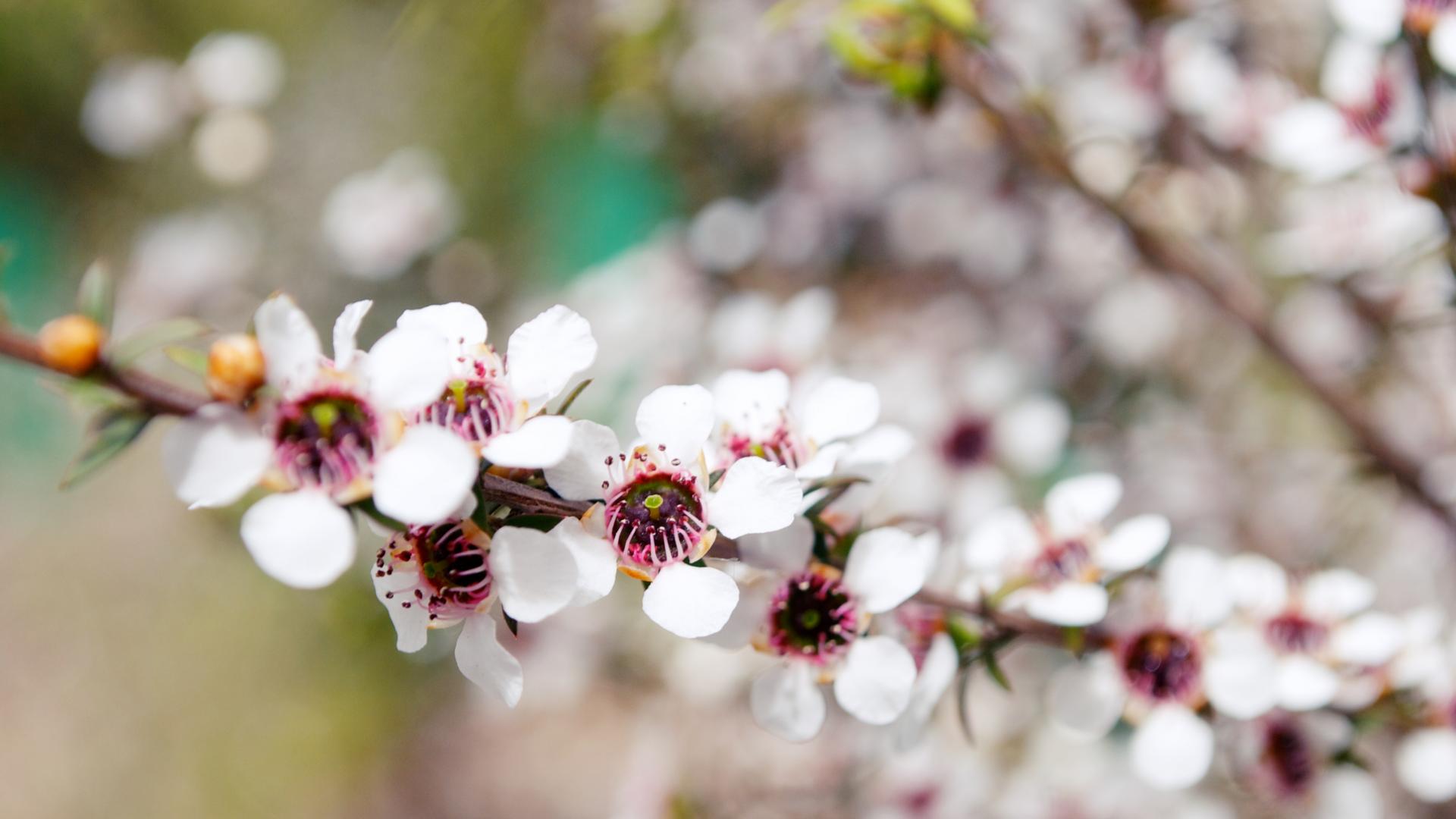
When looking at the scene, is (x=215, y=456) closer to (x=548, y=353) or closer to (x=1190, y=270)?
(x=548, y=353)

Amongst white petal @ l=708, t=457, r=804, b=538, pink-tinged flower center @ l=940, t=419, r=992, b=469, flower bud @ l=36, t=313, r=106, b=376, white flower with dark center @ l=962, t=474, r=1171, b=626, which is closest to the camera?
flower bud @ l=36, t=313, r=106, b=376

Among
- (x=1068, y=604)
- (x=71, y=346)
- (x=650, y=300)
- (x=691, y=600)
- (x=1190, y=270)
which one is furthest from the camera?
(x=650, y=300)

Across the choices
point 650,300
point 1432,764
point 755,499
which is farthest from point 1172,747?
point 650,300

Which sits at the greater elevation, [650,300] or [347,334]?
[347,334]

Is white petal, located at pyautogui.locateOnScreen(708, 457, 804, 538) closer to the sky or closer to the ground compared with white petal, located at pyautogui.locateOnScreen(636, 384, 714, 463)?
closer to the ground

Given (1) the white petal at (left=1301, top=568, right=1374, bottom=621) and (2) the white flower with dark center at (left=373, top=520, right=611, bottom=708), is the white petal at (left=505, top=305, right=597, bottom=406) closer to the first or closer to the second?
(2) the white flower with dark center at (left=373, top=520, right=611, bottom=708)

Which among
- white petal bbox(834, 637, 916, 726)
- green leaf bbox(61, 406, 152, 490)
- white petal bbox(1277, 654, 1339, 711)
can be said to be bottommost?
white petal bbox(1277, 654, 1339, 711)

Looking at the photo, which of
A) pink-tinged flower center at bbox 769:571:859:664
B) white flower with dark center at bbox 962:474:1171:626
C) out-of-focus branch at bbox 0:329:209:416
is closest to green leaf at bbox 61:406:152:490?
out-of-focus branch at bbox 0:329:209:416
